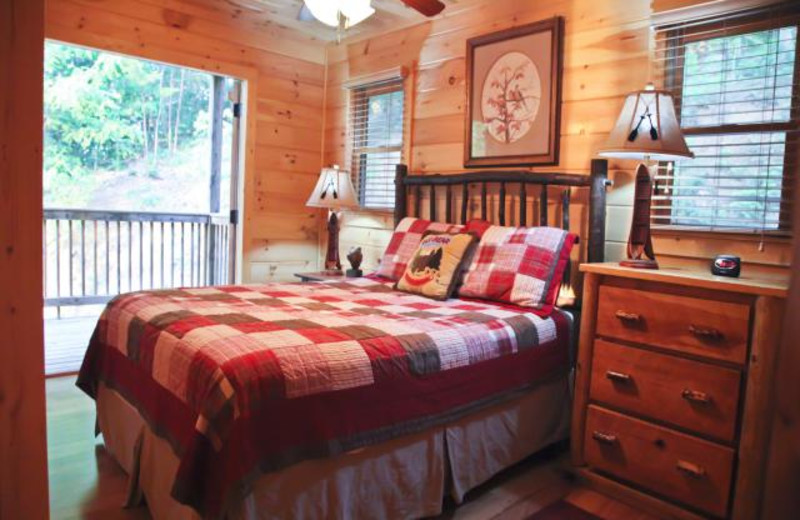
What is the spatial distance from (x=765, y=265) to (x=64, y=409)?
345cm

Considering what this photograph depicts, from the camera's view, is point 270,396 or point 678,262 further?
point 678,262

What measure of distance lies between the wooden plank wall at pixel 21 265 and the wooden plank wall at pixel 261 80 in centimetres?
296

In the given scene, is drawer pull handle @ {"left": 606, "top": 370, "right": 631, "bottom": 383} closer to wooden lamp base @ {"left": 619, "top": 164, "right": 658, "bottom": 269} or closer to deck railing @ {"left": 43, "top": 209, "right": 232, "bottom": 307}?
wooden lamp base @ {"left": 619, "top": 164, "right": 658, "bottom": 269}

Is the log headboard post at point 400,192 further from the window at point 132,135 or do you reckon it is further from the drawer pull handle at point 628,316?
the window at point 132,135

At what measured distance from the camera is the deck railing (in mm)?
5367

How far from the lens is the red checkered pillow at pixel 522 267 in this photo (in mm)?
2559

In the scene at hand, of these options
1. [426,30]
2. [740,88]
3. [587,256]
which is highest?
[426,30]

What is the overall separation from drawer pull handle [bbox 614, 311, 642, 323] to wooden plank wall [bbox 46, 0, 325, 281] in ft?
9.60

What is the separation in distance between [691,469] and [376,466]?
3.67 feet

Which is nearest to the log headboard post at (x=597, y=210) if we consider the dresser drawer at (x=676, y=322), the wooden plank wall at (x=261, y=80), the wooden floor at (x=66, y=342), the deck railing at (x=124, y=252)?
the dresser drawer at (x=676, y=322)

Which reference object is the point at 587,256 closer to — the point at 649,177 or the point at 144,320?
the point at 649,177

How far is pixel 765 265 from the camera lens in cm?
219

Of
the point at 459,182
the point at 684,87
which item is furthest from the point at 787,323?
the point at 459,182

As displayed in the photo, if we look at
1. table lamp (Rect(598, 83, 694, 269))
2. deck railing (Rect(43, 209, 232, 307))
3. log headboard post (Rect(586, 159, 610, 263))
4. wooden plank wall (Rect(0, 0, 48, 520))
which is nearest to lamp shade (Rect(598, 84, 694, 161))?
table lamp (Rect(598, 83, 694, 269))
